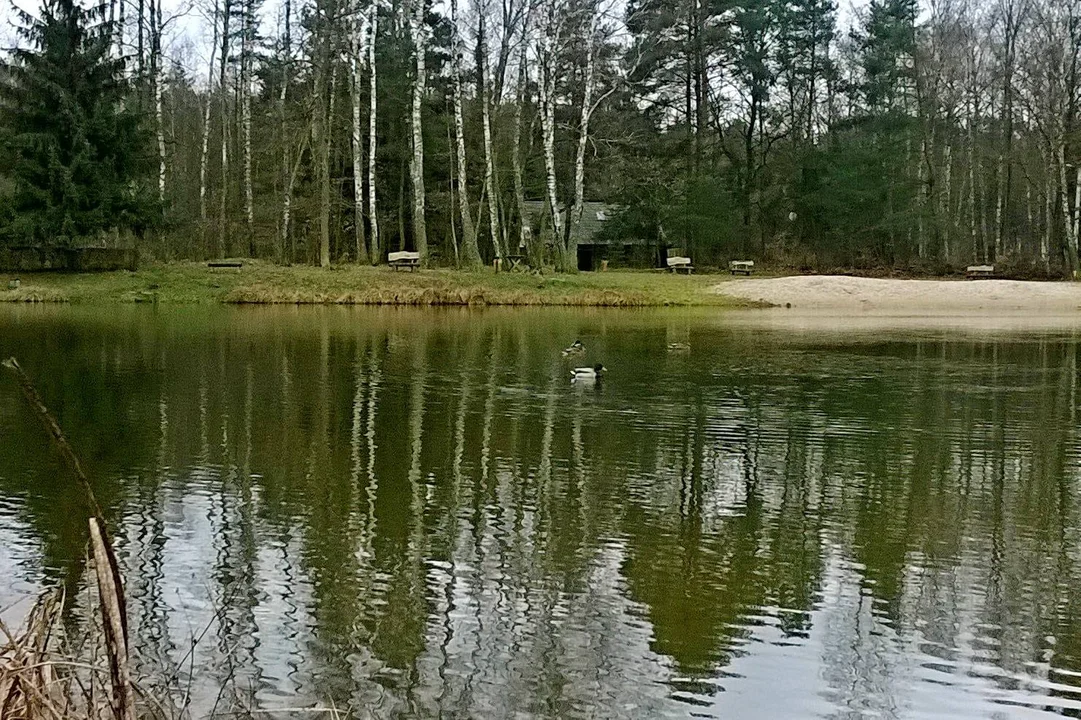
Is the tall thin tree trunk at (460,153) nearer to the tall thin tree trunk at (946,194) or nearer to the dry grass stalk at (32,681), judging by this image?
the tall thin tree trunk at (946,194)

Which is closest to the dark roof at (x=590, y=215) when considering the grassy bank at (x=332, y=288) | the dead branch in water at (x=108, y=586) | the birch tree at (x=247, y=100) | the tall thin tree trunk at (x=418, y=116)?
the birch tree at (x=247, y=100)

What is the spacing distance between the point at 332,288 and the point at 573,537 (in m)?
28.2

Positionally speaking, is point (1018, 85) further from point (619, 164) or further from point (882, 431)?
point (882, 431)

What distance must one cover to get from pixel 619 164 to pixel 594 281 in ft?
44.2

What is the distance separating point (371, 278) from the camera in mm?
36594

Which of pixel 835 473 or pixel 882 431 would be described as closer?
pixel 835 473

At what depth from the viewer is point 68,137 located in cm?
3538

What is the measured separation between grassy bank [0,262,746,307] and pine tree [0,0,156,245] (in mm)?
1792

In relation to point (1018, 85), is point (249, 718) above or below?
below

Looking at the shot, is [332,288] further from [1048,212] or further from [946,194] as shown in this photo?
[946,194]

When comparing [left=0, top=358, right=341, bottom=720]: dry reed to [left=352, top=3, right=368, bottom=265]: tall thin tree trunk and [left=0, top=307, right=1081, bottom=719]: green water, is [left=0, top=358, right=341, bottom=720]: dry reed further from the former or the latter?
[left=352, top=3, right=368, bottom=265]: tall thin tree trunk

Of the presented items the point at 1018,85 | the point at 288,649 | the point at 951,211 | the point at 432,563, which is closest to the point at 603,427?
the point at 432,563

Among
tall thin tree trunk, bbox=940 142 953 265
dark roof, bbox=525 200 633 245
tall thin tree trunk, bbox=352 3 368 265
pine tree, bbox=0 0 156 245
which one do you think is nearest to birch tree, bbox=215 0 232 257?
tall thin tree trunk, bbox=352 3 368 265

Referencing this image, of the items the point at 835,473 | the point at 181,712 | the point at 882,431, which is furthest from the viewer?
the point at 882,431
